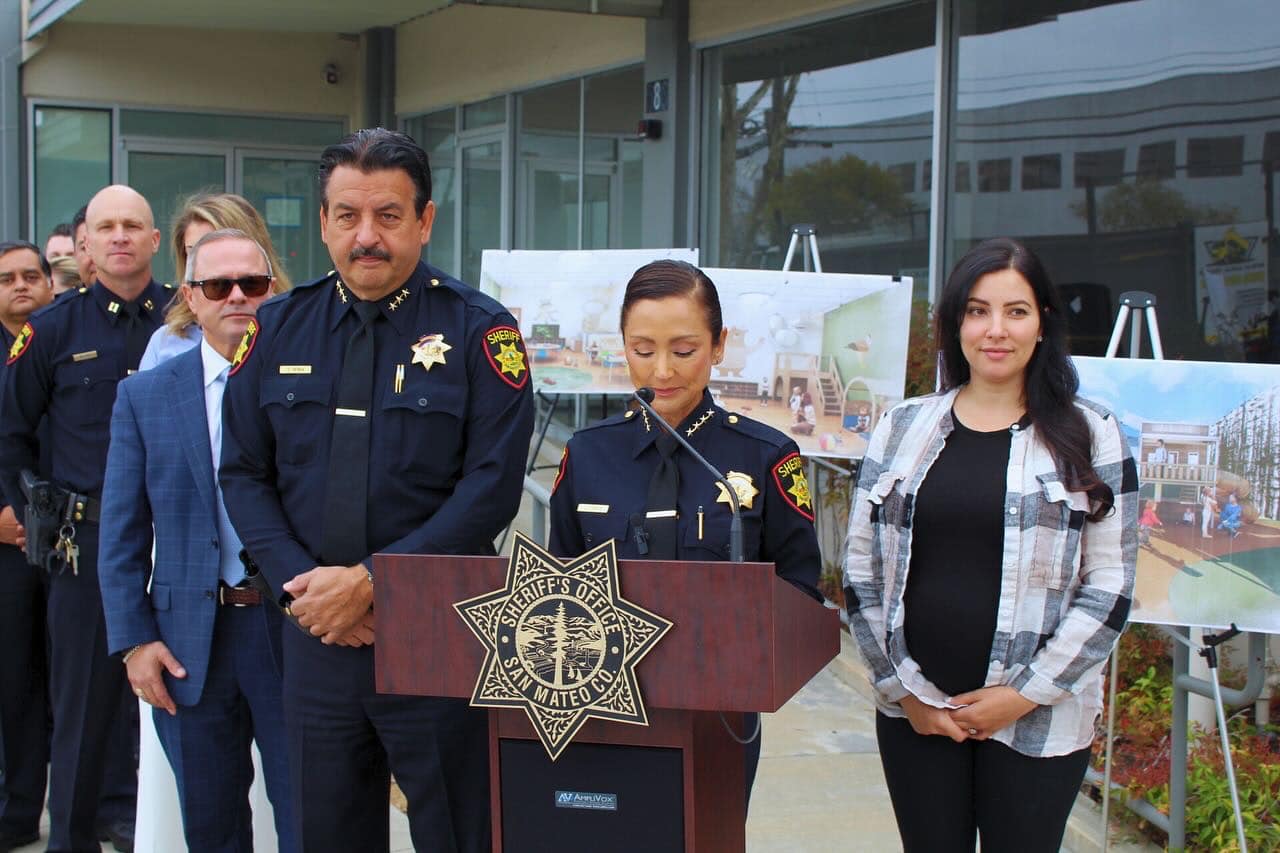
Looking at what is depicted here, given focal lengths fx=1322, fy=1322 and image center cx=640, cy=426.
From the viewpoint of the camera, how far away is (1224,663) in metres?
4.83

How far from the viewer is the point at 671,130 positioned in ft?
27.6

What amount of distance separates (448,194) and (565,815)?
10.4 metres

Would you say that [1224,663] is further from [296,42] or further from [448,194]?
[296,42]

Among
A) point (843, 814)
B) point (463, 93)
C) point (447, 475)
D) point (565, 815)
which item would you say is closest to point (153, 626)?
point (447, 475)

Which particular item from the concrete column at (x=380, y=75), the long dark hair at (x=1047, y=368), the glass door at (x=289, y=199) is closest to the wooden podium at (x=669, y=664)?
the long dark hair at (x=1047, y=368)

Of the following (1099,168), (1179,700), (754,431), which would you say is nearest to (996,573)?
(754,431)

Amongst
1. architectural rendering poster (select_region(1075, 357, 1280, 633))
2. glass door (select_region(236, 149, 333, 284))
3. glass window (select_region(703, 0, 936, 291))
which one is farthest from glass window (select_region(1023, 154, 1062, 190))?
glass door (select_region(236, 149, 333, 284))

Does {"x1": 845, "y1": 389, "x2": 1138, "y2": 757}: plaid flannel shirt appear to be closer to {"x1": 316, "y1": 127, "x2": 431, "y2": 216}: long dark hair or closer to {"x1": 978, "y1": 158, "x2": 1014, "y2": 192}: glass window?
{"x1": 316, "y1": 127, "x2": 431, "y2": 216}: long dark hair

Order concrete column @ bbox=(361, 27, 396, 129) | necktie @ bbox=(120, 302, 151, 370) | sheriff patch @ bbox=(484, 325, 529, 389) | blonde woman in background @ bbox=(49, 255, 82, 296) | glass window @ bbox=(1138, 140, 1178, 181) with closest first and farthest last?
sheriff patch @ bbox=(484, 325, 529, 389) < necktie @ bbox=(120, 302, 151, 370) < glass window @ bbox=(1138, 140, 1178, 181) < blonde woman in background @ bbox=(49, 255, 82, 296) < concrete column @ bbox=(361, 27, 396, 129)

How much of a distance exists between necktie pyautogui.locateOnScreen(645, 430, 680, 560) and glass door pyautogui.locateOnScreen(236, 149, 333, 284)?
1127 centimetres

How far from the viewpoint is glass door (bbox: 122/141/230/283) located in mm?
12742

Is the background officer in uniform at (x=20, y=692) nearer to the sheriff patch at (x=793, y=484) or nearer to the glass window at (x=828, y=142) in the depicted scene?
the sheriff patch at (x=793, y=484)

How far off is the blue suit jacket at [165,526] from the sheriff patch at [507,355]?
89 centimetres

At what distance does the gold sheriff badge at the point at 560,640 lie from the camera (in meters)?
1.96
